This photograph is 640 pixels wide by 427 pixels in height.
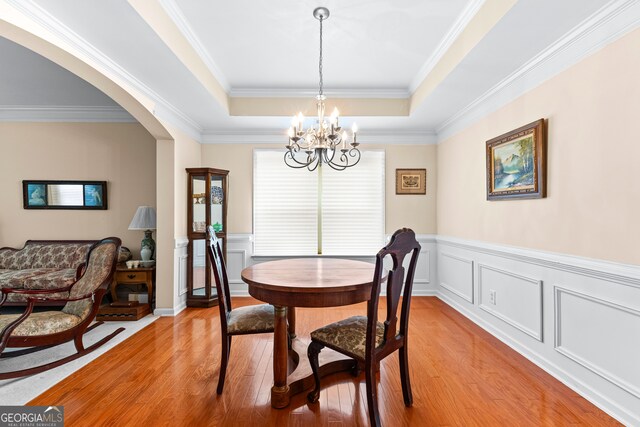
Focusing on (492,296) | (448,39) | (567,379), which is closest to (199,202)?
(448,39)

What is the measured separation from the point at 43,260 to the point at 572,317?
561cm

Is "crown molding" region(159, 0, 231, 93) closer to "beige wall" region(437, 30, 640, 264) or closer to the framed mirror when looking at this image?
the framed mirror

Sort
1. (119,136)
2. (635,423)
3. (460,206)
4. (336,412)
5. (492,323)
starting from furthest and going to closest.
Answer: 1. (119,136)
2. (460,206)
3. (492,323)
4. (336,412)
5. (635,423)

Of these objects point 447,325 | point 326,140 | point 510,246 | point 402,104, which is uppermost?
point 402,104

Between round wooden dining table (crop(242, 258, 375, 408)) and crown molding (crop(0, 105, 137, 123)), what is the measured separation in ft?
Answer: 11.3

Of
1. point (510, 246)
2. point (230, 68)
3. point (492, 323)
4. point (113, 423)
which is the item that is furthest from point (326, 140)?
point (492, 323)

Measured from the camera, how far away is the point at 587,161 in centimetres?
209

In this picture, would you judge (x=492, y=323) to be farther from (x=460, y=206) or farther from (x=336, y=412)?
(x=336, y=412)

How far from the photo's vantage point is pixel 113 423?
1.79m

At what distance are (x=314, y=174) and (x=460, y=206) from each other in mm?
2064

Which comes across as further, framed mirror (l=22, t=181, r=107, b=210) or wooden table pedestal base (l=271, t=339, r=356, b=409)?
framed mirror (l=22, t=181, r=107, b=210)

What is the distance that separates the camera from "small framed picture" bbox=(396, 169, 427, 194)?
15.3ft

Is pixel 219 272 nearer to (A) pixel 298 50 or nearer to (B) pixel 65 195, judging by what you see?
(A) pixel 298 50

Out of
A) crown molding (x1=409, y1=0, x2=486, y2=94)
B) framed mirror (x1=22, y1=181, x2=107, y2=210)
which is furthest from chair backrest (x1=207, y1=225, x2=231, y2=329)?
framed mirror (x1=22, y1=181, x2=107, y2=210)
